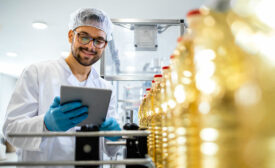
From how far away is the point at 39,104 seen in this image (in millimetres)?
1300

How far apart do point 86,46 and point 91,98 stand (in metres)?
0.55

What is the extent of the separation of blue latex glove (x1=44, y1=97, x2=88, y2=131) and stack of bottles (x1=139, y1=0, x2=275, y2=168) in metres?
0.56

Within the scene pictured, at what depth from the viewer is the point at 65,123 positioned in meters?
0.92

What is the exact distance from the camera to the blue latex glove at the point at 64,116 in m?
0.82

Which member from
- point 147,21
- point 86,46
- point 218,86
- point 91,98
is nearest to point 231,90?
point 218,86

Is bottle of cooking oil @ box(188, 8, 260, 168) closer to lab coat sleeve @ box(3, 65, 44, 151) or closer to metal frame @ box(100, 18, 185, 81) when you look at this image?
lab coat sleeve @ box(3, 65, 44, 151)

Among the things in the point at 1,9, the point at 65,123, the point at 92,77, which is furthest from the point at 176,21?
the point at 1,9

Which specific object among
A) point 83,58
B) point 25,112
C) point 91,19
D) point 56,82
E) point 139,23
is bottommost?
point 25,112

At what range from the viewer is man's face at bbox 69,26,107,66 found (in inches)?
49.8

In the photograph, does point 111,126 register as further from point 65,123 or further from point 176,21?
point 176,21

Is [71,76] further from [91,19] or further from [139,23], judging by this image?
[139,23]

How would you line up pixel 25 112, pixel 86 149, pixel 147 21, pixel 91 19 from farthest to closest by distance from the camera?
pixel 147 21, pixel 91 19, pixel 25 112, pixel 86 149

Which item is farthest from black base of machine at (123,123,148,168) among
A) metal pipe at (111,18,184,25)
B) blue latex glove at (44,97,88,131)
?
metal pipe at (111,18,184,25)

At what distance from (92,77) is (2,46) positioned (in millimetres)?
4188
